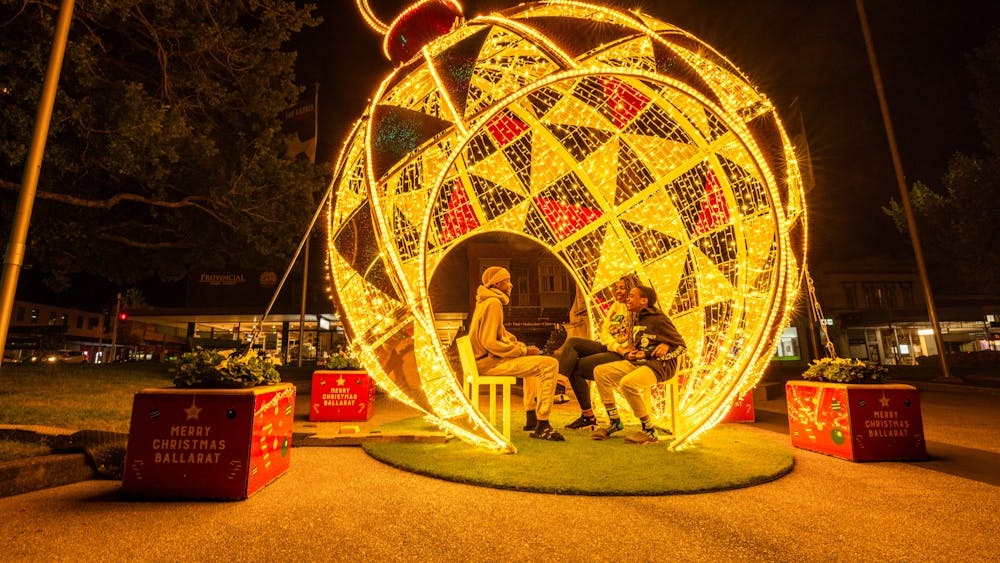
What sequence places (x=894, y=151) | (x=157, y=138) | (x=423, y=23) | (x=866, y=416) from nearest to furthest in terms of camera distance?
(x=866, y=416) → (x=423, y=23) → (x=157, y=138) → (x=894, y=151)

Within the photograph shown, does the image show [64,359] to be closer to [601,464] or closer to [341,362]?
[341,362]

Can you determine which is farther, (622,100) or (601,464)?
(622,100)

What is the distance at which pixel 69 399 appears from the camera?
7113 millimetres

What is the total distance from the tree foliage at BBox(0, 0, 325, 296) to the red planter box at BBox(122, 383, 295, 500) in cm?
751

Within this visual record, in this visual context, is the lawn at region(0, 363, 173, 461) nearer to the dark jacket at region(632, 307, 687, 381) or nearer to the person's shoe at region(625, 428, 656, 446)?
the person's shoe at region(625, 428, 656, 446)

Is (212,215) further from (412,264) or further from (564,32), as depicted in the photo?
(564,32)

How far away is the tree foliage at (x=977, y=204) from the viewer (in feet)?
47.1

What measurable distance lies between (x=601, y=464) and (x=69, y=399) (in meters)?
8.02

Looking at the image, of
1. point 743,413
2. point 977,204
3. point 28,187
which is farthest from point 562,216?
point 977,204

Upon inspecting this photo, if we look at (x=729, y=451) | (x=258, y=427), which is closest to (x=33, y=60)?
(x=258, y=427)

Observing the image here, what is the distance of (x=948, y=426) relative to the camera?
22.9ft

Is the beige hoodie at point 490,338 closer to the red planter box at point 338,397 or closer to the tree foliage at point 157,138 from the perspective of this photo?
the red planter box at point 338,397

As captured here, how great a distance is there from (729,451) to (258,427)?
4.66 meters

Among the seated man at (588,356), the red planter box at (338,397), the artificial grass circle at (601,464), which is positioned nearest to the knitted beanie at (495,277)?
the seated man at (588,356)
